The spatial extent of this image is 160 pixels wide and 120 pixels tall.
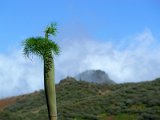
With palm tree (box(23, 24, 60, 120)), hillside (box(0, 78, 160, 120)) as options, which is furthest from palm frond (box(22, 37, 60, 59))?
hillside (box(0, 78, 160, 120))

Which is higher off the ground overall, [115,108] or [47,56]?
[115,108]

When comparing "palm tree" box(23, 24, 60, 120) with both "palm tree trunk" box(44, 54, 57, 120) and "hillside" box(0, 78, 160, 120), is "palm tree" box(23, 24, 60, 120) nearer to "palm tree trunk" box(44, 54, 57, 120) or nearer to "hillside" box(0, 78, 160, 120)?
"palm tree trunk" box(44, 54, 57, 120)

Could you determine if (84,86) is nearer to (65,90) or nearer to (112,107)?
(65,90)

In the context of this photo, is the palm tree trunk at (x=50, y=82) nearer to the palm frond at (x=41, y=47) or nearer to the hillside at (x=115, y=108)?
the palm frond at (x=41, y=47)

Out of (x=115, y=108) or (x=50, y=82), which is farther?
(x=115, y=108)

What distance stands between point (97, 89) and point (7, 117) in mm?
32272

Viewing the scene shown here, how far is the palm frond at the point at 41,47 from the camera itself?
447 inches

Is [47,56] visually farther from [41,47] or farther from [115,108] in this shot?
[115,108]

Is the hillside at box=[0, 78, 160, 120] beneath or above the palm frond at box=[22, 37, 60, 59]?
above

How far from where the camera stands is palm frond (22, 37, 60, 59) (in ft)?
37.3

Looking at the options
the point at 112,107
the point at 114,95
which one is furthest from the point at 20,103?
the point at 112,107

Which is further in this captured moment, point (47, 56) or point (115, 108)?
point (115, 108)

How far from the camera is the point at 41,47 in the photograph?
11.4m

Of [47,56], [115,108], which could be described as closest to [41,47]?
[47,56]
